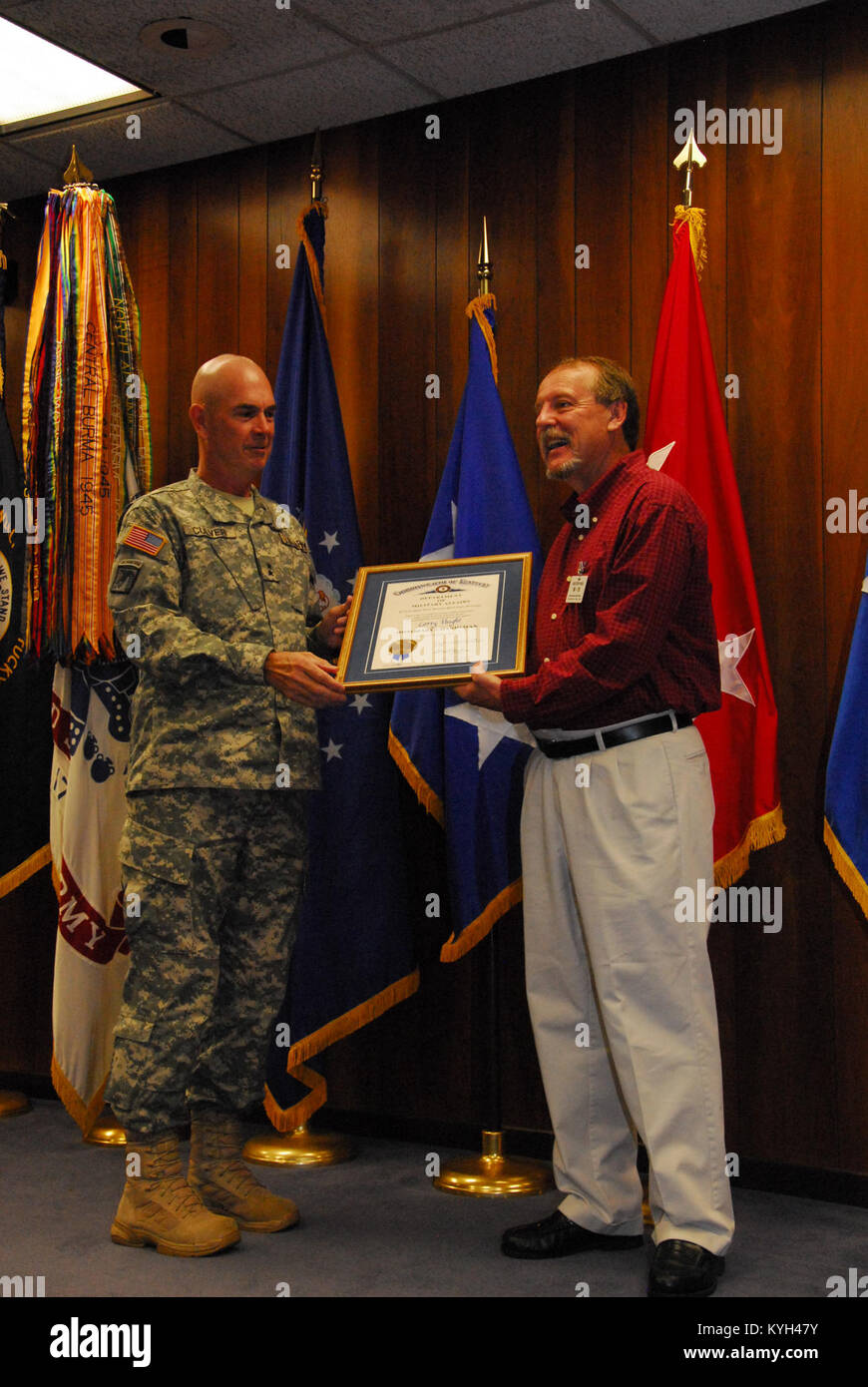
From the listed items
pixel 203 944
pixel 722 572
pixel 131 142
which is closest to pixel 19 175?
pixel 131 142

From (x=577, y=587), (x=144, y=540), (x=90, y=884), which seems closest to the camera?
(x=577, y=587)

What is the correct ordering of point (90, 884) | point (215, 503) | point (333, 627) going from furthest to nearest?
point (90, 884), point (333, 627), point (215, 503)

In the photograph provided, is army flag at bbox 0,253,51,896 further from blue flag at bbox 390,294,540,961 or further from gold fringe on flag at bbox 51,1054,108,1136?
blue flag at bbox 390,294,540,961

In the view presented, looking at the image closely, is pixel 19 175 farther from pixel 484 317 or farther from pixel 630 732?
pixel 630 732

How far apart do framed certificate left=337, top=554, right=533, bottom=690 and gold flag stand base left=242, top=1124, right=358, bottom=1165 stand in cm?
140

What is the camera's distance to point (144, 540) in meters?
2.64

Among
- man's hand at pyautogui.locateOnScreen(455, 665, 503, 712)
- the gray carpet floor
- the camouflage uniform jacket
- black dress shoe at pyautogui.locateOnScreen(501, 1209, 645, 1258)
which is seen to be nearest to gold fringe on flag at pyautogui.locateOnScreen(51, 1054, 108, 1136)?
the gray carpet floor

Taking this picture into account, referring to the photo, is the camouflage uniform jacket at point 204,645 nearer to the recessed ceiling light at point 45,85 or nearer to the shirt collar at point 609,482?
the shirt collar at point 609,482

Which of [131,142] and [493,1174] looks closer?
[493,1174]

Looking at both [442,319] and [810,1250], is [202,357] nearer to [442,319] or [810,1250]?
[442,319]

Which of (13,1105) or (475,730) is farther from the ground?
(475,730)

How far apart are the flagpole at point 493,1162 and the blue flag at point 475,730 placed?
143 mm

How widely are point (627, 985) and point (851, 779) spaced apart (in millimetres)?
762

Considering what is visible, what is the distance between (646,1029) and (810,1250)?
0.67m
